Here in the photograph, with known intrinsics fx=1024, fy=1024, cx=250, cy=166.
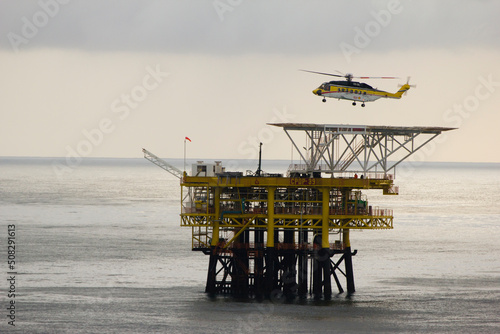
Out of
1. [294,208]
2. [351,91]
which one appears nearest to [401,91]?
[351,91]

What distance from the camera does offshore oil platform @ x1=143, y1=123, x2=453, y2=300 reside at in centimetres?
7644

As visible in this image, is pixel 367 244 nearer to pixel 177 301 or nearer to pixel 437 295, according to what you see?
pixel 437 295

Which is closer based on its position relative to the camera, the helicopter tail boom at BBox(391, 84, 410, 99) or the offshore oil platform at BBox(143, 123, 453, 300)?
the offshore oil platform at BBox(143, 123, 453, 300)

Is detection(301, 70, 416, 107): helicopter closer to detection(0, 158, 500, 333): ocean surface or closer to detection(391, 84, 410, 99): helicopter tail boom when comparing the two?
detection(391, 84, 410, 99): helicopter tail boom

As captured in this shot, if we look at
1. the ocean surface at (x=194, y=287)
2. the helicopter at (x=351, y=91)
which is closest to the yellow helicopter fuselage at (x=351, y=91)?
the helicopter at (x=351, y=91)

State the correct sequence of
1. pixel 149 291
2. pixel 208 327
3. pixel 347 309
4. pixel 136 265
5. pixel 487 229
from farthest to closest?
1. pixel 487 229
2. pixel 136 265
3. pixel 149 291
4. pixel 347 309
5. pixel 208 327

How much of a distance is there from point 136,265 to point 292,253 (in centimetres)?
2552

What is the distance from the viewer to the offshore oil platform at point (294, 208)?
251 feet

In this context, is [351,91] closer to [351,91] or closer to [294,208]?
[351,91]

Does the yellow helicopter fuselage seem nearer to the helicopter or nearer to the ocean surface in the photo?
the helicopter

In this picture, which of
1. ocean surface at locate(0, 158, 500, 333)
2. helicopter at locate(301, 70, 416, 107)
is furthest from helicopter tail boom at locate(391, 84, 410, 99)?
ocean surface at locate(0, 158, 500, 333)

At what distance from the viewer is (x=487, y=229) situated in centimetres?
15200

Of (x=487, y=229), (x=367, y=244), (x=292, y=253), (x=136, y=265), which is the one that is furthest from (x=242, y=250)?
(x=487, y=229)

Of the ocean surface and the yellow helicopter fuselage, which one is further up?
the yellow helicopter fuselage
